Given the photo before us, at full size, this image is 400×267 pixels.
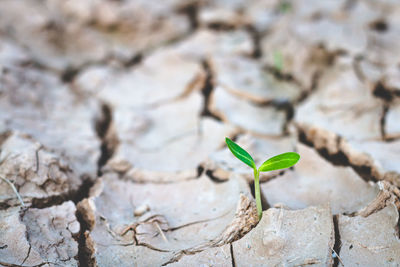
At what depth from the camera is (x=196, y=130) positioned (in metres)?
1.85

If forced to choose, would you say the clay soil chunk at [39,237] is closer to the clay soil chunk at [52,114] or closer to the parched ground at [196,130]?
the parched ground at [196,130]

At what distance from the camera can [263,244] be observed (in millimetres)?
1166

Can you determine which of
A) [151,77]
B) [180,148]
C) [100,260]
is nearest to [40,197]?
[100,260]

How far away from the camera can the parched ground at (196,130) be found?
121 cm

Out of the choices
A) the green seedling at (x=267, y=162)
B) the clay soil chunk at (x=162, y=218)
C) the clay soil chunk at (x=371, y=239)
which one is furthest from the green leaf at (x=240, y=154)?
the clay soil chunk at (x=371, y=239)

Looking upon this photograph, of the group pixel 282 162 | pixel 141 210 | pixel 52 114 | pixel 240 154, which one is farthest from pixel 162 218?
pixel 52 114

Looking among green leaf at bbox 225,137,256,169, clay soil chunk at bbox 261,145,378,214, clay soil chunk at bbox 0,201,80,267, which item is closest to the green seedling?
green leaf at bbox 225,137,256,169

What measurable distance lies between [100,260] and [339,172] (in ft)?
3.38

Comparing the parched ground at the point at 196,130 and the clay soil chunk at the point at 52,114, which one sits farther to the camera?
the clay soil chunk at the point at 52,114

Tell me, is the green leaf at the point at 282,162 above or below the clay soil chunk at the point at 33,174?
above

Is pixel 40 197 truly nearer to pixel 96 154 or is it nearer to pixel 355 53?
pixel 96 154

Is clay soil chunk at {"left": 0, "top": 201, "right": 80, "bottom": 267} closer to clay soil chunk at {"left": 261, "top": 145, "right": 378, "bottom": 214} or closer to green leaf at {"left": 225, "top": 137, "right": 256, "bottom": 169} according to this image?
green leaf at {"left": 225, "top": 137, "right": 256, "bottom": 169}

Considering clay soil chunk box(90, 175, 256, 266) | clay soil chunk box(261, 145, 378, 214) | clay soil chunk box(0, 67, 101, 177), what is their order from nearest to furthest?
clay soil chunk box(90, 175, 256, 266) → clay soil chunk box(261, 145, 378, 214) → clay soil chunk box(0, 67, 101, 177)

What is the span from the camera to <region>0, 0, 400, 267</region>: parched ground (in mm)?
1214
